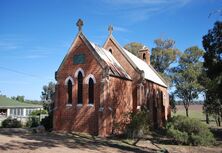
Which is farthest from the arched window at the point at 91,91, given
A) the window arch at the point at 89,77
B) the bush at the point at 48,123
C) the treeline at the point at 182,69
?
the treeline at the point at 182,69

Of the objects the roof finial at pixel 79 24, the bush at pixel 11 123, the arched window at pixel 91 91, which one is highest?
the roof finial at pixel 79 24

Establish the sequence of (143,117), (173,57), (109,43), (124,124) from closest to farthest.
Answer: (143,117) < (124,124) < (109,43) < (173,57)

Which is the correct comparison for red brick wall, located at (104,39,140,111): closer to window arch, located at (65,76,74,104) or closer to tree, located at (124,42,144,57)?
window arch, located at (65,76,74,104)

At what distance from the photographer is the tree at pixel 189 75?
2156 inches

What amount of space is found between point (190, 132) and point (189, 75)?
35.5 metres

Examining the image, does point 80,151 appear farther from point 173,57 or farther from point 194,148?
point 173,57

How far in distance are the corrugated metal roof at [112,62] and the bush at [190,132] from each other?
27.0 feet

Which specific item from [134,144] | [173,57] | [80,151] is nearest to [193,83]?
[173,57]

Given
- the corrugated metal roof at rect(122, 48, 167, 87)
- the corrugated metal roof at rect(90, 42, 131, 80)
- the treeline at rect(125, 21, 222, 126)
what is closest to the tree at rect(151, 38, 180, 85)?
the treeline at rect(125, 21, 222, 126)

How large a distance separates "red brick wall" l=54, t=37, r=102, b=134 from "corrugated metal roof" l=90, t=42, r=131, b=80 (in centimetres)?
180

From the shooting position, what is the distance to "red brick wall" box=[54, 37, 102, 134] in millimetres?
24641

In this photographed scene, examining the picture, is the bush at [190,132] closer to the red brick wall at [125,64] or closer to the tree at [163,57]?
the red brick wall at [125,64]

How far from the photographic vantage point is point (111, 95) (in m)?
25.1

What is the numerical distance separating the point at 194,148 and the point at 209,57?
9556 mm
